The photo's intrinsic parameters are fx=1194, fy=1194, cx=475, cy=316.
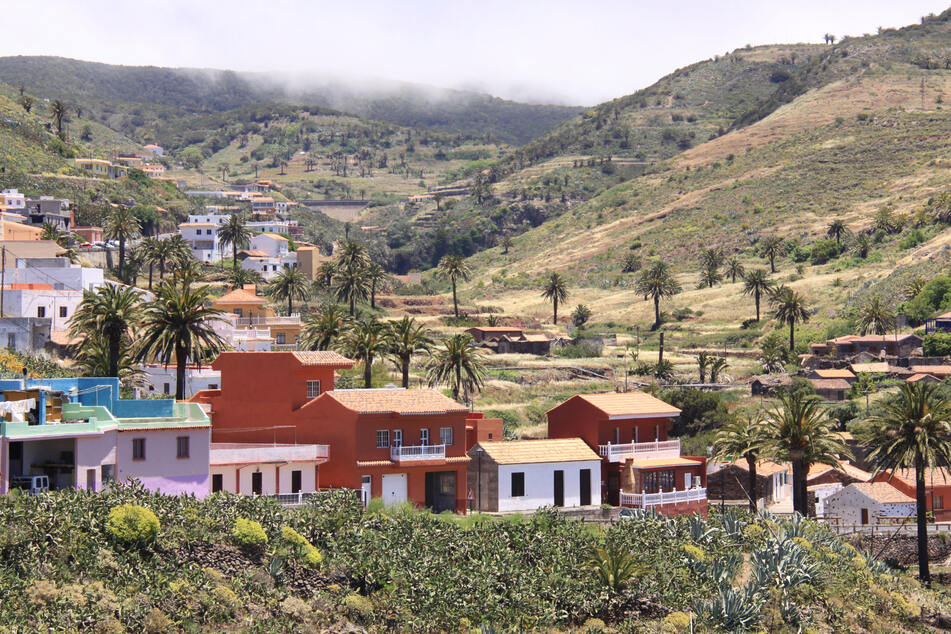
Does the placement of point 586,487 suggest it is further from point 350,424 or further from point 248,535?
point 248,535

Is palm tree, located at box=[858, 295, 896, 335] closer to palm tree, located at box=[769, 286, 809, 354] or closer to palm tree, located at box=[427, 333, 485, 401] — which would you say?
palm tree, located at box=[769, 286, 809, 354]

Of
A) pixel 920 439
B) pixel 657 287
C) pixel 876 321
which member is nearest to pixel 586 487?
pixel 920 439

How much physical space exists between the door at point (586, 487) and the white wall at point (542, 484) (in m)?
0.18

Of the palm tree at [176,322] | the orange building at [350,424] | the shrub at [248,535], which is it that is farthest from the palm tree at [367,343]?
the shrub at [248,535]

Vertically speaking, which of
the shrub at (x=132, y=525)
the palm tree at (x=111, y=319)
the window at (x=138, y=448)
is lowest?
the shrub at (x=132, y=525)

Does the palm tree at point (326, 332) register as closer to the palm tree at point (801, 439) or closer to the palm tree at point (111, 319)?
the palm tree at point (111, 319)

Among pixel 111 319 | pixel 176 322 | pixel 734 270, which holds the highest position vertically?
pixel 734 270

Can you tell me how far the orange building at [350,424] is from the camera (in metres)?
54.4

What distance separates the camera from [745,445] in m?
63.1

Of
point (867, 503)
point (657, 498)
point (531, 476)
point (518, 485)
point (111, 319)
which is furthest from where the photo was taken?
point (867, 503)

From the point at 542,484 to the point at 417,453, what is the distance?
7371mm

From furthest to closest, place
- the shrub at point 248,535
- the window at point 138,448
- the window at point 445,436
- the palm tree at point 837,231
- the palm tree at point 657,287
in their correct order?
the palm tree at point 837,231 → the palm tree at point 657,287 → the window at point 445,436 → the window at point 138,448 → the shrub at point 248,535

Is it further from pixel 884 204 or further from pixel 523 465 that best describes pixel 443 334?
pixel 884 204

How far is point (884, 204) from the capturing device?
18562 cm
